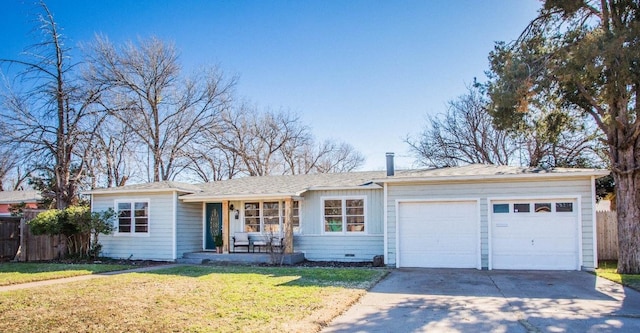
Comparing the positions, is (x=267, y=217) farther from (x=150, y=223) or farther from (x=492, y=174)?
(x=492, y=174)

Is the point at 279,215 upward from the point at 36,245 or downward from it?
upward

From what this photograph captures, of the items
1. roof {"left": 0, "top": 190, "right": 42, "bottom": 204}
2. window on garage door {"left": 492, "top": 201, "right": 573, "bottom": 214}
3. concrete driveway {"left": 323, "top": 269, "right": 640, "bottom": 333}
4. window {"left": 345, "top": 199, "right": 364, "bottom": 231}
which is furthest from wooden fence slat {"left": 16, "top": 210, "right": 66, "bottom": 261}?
roof {"left": 0, "top": 190, "right": 42, "bottom": 204}

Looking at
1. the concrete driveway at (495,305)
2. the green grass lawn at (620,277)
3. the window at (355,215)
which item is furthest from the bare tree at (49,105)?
the green grass lawn at (620,277)

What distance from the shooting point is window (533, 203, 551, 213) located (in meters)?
12.7

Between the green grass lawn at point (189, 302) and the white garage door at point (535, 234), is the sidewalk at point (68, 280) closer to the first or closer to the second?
the green grass lawn at point (189, 302)

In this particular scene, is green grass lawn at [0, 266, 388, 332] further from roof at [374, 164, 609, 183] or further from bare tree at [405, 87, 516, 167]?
bare tree at [405, 87, 516, 167]

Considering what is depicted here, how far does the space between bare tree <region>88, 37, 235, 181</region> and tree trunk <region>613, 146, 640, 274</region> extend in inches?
784

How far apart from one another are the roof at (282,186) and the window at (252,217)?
2.10ft

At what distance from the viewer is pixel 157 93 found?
25.8 m

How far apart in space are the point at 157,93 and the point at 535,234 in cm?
2076

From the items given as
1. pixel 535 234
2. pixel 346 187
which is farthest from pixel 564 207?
pixel 346 187

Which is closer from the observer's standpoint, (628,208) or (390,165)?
(628,208)

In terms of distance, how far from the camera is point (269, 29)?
15.7 metres

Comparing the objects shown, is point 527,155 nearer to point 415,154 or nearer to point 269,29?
point 415,154
